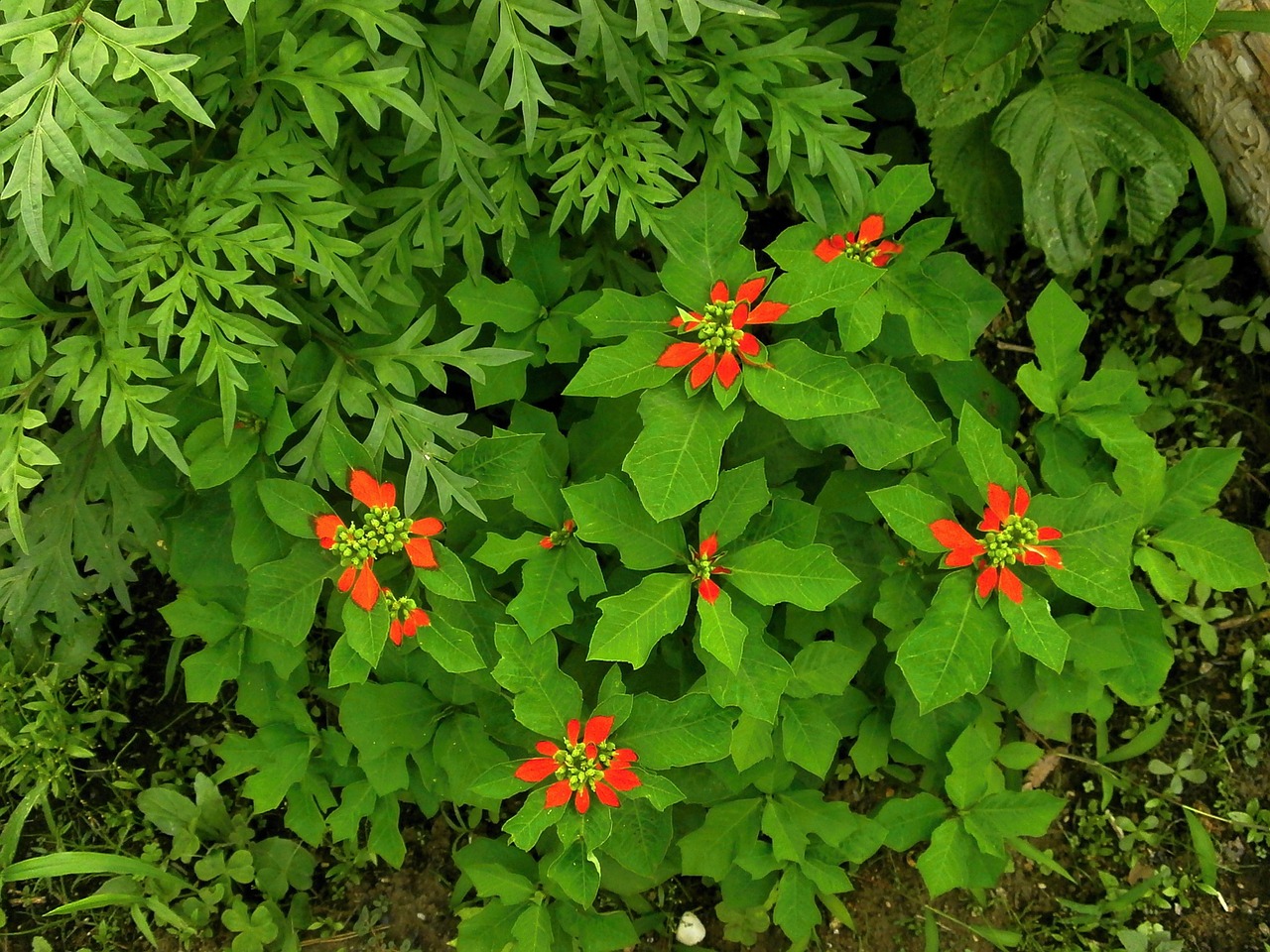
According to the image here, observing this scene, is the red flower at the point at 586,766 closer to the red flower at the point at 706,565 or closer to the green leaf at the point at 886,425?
the red flower at the point at 706,565

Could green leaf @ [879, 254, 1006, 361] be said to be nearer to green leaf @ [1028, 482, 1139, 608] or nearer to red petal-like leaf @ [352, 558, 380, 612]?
green leaf @ [1028, 482, 1139, 608]

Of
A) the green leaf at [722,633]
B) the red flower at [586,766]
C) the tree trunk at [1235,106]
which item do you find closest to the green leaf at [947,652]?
the green leaf at [722,633]

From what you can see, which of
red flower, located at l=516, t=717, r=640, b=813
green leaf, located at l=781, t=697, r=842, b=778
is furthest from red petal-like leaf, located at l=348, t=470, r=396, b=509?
green leaf, located at l=781, t=697, r=842, b=778

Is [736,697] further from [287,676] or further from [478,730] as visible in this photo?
[287,676]

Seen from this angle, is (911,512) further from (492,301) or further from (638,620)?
(492,301)

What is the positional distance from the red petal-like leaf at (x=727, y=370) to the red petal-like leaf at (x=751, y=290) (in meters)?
0.12

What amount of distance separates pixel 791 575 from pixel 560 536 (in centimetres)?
41

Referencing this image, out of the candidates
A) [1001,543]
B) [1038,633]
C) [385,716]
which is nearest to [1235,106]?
[1001,543]

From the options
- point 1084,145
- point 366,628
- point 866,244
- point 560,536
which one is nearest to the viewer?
point 366,628

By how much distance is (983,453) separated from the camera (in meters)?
1.72

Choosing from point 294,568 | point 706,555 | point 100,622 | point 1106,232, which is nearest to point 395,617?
point 294,568

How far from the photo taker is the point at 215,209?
160 centimetres

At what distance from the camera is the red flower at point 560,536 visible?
1.77 m

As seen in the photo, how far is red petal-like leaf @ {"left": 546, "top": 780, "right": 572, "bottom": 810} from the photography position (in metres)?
1.66
